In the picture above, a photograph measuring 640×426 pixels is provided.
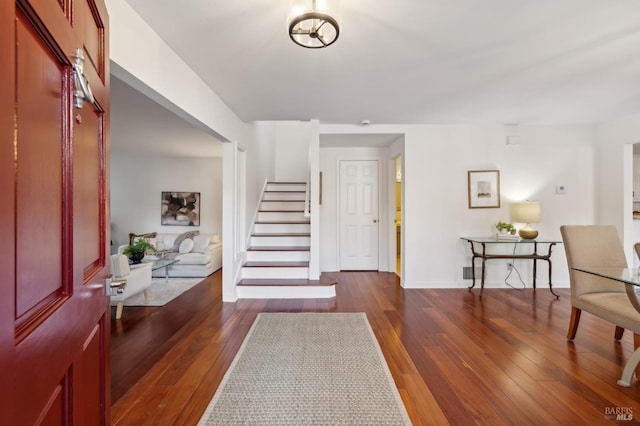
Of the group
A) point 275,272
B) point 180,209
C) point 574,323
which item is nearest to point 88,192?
point 275,272

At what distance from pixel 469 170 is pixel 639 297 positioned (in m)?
2.54

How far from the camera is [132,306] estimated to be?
355 cm

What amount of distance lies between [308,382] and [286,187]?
4366 millimetres

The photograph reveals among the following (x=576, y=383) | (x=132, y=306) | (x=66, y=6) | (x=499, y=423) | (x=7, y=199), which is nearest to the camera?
(x=7, y=199)

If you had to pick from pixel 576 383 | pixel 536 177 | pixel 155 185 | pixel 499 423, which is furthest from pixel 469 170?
pixel 155 185

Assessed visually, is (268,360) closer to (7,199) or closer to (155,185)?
(7,199)

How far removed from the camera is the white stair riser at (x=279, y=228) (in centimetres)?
487

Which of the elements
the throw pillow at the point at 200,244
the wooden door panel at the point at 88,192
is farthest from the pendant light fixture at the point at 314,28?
the throw pillow at the point at 200,244

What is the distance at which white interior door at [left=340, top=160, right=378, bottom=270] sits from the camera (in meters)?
5.42

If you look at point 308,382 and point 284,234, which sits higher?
point 284,234

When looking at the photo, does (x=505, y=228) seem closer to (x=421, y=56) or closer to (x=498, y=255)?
(x=498, y=255)

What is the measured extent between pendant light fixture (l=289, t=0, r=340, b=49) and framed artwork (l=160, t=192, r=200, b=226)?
524 cm

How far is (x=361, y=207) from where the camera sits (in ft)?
17.8

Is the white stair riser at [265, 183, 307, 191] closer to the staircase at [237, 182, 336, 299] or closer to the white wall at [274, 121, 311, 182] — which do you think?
the staircase at [237, 182, 336, 299]
